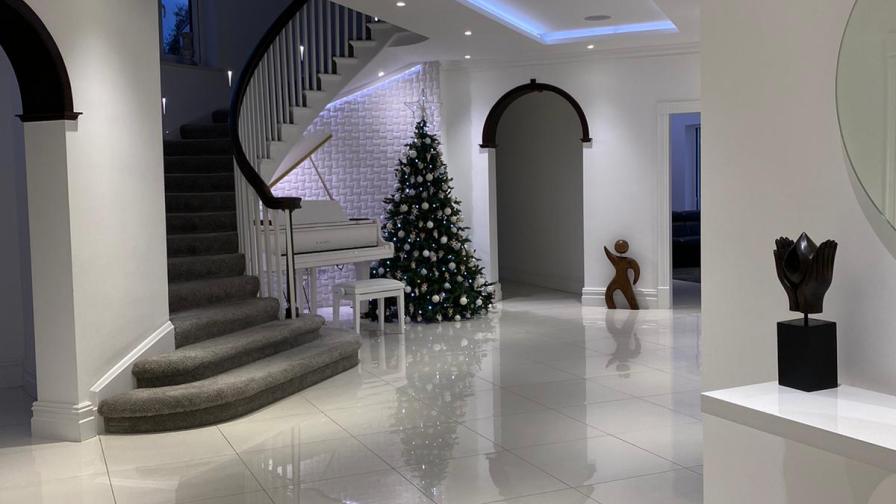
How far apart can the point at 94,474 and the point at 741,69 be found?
12.1 ft

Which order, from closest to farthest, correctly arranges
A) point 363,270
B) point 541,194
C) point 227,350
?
point 227,350 < point 363,270 < point 541,194

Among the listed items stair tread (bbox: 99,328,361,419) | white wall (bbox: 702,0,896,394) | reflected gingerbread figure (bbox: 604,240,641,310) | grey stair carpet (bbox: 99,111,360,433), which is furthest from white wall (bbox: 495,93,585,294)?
white wall (bbox: 702,0,896,394)

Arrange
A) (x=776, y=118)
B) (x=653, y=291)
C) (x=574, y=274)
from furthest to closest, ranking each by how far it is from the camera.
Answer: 1. (x=574, y=274)
2. (x=653, y=291)
3. (x=776, y=118)

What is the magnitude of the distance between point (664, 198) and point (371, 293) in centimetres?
352

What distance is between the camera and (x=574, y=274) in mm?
11812

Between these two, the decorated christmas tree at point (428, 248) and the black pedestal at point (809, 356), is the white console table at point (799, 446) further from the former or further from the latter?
the decorated christmas tree at point (428, 248)

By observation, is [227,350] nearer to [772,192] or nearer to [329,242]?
[329,242]

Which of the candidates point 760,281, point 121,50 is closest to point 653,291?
point 121,50

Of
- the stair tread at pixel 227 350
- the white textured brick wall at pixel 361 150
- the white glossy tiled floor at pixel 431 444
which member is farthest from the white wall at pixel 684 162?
the stair tread at pixel 227 350

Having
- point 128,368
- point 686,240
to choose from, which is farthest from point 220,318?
point 686,240

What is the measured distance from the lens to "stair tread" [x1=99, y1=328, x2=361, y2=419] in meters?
5.40

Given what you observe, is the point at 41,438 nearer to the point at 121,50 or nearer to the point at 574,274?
the point at 121,50

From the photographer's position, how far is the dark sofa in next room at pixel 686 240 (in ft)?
45.8

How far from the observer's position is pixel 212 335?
21.4ft
